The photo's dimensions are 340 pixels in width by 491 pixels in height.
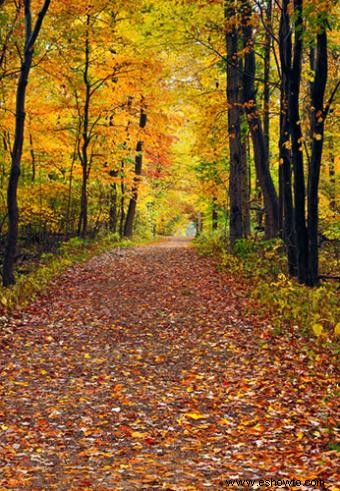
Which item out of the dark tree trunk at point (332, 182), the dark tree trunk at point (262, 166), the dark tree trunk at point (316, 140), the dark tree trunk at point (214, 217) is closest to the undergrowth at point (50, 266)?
the dark tree trunk at point (316, 140)

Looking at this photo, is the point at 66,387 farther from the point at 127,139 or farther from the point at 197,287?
the point at 127,139

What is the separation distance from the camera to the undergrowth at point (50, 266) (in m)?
12.2

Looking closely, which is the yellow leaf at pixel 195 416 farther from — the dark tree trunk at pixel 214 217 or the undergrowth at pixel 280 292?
the dark tree trunk at pixel 214 217

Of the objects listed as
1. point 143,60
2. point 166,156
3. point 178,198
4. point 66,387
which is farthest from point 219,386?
point 178,198

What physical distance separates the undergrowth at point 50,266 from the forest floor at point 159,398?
0.54 m

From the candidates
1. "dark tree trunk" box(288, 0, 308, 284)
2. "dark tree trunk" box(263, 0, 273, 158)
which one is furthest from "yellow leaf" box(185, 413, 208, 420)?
"dark tree trunk" box(263, 0, 273, 158)

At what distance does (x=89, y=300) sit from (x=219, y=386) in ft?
19.7

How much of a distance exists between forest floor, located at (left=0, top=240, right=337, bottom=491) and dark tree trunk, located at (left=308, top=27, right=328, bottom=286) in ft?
6.08

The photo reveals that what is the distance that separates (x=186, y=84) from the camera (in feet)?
64.0

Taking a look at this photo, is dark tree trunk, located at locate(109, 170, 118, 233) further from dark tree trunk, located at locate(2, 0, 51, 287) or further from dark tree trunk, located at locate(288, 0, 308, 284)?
dark tree trunk, located at locate(288, 0, 308, 284)

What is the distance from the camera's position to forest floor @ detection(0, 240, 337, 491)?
5199mm

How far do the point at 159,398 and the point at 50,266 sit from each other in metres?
10.6

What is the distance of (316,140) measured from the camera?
443 inches

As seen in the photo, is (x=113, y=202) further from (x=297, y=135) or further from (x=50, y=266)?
(x=297, y=135)
